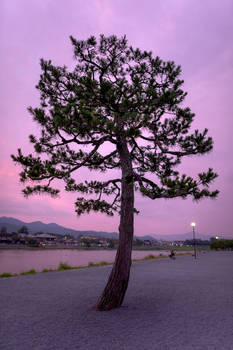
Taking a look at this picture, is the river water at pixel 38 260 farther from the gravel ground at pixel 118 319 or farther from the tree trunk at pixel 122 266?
the tree trunk at pixel 122 266

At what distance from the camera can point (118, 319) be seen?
6645mm

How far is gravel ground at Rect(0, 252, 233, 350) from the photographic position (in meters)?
5.15

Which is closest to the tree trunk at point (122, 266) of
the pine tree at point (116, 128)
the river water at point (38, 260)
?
the pine tree at point (116, 128)

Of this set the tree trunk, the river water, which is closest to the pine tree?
the tree trunk

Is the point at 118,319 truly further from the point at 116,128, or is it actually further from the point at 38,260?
the point at 38,260

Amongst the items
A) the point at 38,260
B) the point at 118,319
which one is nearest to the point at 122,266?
the point at 118,319

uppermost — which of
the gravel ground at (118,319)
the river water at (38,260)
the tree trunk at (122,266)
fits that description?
the tree trunk at (122,266)

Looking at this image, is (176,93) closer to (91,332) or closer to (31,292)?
(91,332)

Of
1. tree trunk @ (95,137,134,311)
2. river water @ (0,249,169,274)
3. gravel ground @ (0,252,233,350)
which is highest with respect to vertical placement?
tree trunk @ (95,137,134,311)

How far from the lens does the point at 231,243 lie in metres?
47.2

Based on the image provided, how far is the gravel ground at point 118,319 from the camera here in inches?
203

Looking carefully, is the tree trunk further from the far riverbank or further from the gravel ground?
the far riverbank

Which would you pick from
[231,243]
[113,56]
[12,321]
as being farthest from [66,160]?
[231,243]

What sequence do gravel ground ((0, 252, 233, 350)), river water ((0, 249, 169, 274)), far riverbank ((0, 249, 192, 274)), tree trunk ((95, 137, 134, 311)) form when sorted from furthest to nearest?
river water ((0, 249, 169, 274)), far riverbank ((0, 249, 192, 274)), tree trunk ((95, 137, 134, 311)), gravel ground ((0, 252, 233, 350))
